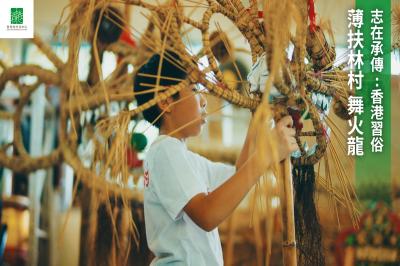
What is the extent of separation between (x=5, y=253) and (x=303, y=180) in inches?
46.2

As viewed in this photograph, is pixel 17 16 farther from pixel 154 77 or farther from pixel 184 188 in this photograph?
pixel 184 188

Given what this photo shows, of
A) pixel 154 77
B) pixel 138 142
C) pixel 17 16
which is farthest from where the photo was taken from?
pixel 17 16

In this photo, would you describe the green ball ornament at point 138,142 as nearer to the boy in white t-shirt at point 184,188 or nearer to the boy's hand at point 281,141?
the boy in white t-shirt at point 184,188

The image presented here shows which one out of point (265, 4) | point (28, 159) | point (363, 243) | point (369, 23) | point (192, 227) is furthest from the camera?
point (28, 159)

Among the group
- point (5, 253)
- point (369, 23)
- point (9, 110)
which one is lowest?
point (5, 253)

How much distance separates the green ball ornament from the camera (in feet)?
5.42

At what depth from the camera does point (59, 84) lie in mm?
1920

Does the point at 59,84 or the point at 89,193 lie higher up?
the point at 59,84

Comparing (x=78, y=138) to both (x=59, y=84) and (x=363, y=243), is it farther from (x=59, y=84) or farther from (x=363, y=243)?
(x=363, y=243)

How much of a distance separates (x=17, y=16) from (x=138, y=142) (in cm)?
58

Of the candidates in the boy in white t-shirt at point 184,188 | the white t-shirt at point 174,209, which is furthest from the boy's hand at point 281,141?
the white t-shirt at point 174,209

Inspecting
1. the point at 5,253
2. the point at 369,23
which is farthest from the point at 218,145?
the point at 5,253

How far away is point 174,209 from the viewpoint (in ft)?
3.47

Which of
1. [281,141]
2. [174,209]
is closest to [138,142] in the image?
[174,209]
